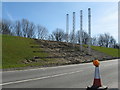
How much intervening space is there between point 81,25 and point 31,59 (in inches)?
752

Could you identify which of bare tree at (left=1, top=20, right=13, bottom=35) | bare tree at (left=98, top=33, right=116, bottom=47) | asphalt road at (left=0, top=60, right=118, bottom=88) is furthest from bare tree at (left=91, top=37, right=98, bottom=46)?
asphalt road at (left=0, top=60, right=118, bottom=88)

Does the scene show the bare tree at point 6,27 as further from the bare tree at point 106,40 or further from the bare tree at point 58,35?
the bare tree at point 106,40

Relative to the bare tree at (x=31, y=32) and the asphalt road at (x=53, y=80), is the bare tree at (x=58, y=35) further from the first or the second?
the asphalt road at (x=53, y=80)

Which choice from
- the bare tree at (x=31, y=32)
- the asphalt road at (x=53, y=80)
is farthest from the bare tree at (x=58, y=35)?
the asphalt road at (x=53, y=80)

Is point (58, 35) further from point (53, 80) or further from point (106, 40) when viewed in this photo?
point (53, 80)

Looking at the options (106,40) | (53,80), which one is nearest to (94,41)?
(106,40)

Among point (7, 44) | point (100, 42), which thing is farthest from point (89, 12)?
point (100, 42)

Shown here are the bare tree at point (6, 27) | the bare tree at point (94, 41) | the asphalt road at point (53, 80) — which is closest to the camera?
the asphalt road at point (53, 80)

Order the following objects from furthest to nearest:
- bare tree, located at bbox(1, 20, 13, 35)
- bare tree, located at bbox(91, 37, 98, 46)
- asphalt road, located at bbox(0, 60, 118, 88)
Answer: bare tree, located at bbox(91, 37, 98, 46) < bare tree, located at bbox(1, 20, 13, 35) < asphalt road, located at bbox(0, 60, 118, 88)

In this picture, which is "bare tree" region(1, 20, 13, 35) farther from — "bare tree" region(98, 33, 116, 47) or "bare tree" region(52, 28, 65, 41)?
"bare tree" region(98, 33, 116, 47)

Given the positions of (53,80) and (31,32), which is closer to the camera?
(53,80)

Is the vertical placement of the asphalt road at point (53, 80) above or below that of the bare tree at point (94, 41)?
below

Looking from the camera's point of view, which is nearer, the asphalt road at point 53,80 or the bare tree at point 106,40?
the asphalt road at point 53,80

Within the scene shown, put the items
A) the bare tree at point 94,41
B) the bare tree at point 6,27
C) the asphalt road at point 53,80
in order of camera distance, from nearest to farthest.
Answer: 1. the asphalt road at point 53,80
2. the bare tree at point 6,27
3. the bare tree at point 94,41
